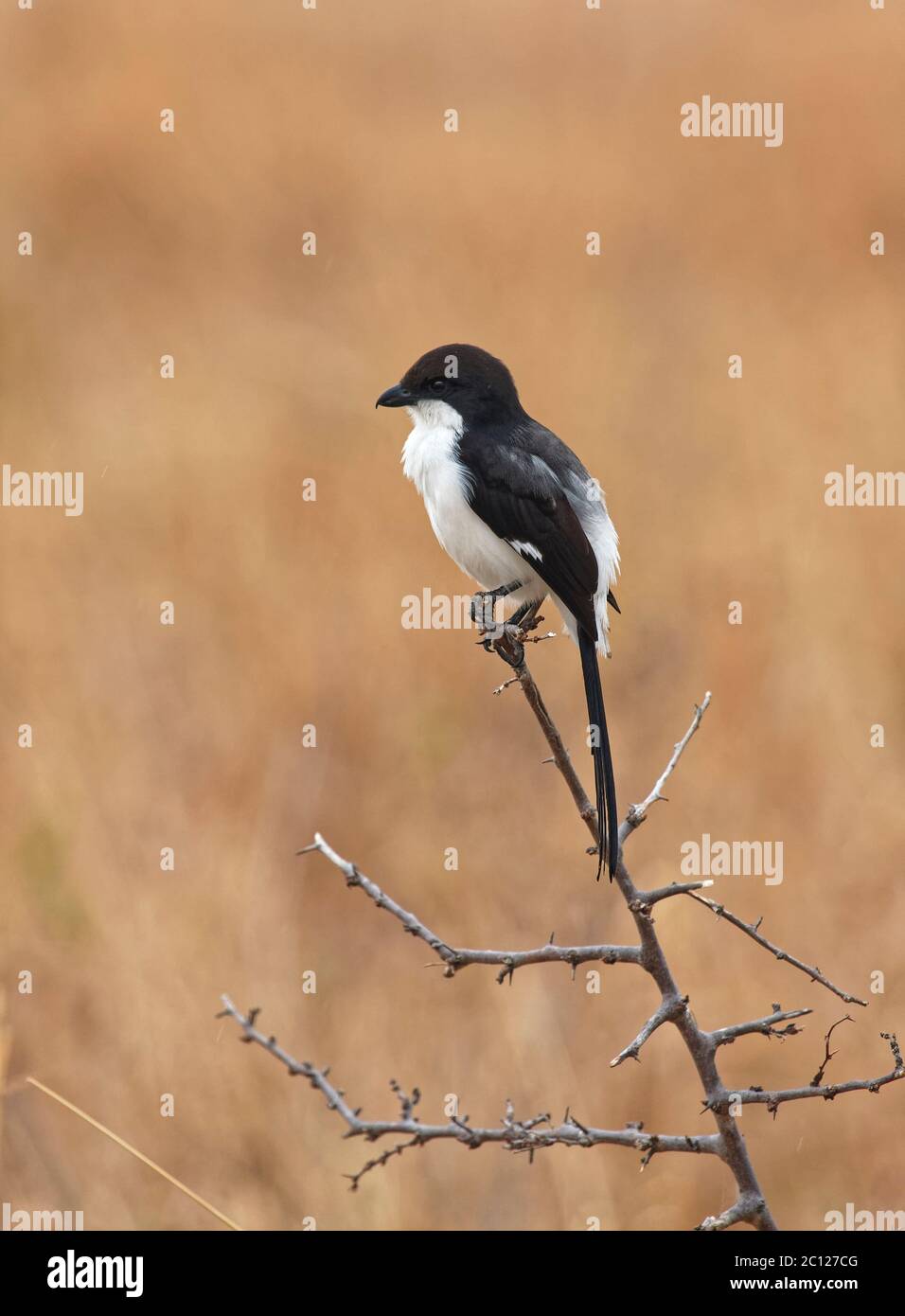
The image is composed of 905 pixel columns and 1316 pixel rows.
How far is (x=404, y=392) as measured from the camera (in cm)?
448

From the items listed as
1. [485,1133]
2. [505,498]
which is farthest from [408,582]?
[485,1133]

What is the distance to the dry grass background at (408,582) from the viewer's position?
5.33 m

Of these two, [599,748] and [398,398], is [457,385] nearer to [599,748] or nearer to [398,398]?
[398,398]

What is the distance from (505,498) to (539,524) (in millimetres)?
126

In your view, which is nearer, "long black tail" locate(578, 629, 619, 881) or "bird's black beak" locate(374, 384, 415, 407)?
"long black tail" locate(578, 629, 619, 881)

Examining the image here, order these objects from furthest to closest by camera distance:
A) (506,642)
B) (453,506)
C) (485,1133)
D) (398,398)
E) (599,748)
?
(398,398), (453,506), (599,748), (506,642), (485,1133)

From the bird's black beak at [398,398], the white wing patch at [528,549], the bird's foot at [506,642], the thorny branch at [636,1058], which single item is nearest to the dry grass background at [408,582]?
the white wing patch at [528,549]

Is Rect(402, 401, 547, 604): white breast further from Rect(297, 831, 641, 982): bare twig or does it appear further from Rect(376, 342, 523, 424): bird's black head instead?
Rect(297, 831, 641, 982): bare twig

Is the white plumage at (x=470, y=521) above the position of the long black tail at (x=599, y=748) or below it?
above

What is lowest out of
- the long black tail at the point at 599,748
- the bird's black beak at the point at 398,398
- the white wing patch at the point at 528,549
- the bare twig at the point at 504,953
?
the bare twig at the point at 504,953

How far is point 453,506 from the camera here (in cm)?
432

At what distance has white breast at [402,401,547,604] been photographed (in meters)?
4.32

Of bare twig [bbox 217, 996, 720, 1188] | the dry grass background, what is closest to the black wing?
the dry grass background

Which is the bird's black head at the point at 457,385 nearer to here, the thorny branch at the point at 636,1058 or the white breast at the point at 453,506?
the white breast at the point at 453,506
